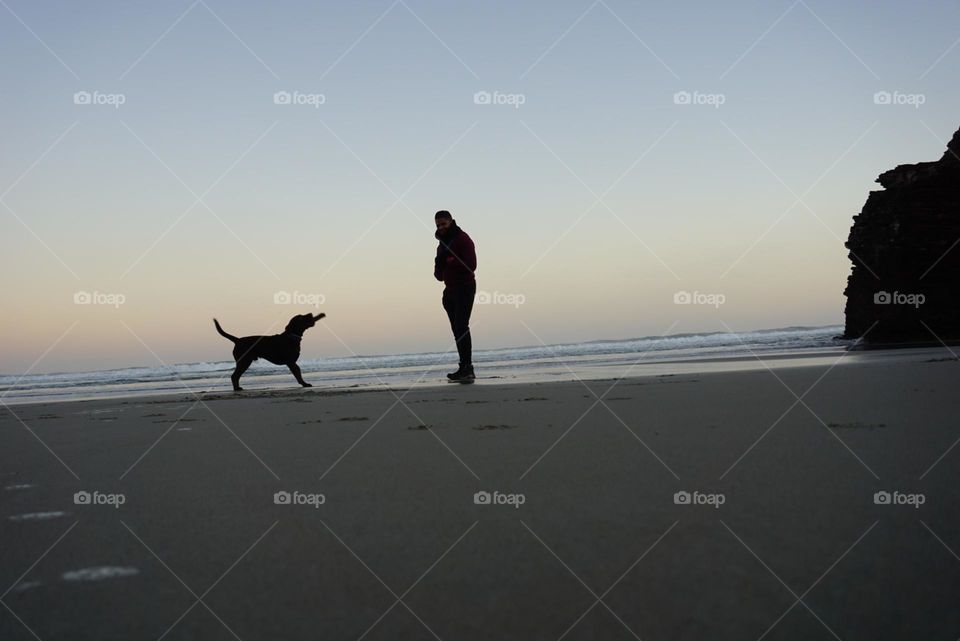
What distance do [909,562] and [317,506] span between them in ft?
4.02

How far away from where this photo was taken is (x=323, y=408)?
14.7 feet

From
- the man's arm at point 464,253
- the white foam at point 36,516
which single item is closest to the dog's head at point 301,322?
the man's arm at point 464,253

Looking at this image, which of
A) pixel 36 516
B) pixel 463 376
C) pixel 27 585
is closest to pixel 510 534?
pixel 27 585

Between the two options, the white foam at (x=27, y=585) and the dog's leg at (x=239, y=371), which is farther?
the dog's leg at (x=239, y=371)

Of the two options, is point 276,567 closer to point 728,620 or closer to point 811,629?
point 728,620

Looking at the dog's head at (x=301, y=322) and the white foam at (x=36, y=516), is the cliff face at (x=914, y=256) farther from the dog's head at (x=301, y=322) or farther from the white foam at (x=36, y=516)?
the white foam at (x=36, y=516)

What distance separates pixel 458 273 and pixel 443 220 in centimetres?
62

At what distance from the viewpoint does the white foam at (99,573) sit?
3.93 ft

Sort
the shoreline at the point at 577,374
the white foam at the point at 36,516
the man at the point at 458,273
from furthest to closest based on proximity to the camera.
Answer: the man at the point at 458,273, the shoreline at the point at 577,374, the white foam at the point at 36,516

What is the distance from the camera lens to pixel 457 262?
771 centimetres

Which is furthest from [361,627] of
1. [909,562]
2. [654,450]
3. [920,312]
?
[920,312]

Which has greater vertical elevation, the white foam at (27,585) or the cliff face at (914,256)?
the cliff face at (914,256)

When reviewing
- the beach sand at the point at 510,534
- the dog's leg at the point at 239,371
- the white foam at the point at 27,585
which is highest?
the dog's leg at the point at 239,371

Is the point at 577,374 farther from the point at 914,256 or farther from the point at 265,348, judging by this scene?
the point at 914,256
